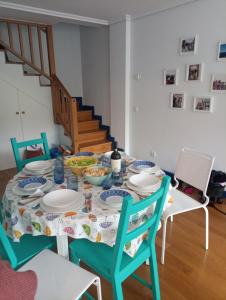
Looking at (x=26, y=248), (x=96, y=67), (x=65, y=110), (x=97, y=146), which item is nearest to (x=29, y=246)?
(x=26, y=248)

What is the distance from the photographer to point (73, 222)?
47.8 inches

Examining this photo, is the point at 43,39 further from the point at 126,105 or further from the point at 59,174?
the point at 59,174

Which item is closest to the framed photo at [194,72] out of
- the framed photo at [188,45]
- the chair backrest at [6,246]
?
→ the framed photo at [188,45]

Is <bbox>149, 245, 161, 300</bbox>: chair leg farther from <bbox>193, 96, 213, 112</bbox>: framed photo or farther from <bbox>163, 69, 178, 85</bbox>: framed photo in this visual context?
<bbox>163, 69, 178, 85</bbox>: framed photo

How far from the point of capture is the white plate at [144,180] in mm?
1498

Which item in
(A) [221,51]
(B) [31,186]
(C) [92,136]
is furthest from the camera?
(C) [92,136]

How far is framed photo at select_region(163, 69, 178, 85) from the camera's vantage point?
3104 mm

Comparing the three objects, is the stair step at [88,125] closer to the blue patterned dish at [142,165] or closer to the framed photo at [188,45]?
the framed photo at [188,45]

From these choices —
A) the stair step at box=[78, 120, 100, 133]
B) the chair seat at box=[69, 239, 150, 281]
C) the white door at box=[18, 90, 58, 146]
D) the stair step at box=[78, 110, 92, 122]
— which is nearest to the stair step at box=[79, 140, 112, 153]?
the stair step at box=[78, 120, 100, 133]

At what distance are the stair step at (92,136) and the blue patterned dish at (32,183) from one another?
100 inches

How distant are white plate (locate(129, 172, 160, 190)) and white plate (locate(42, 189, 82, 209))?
15.6 inches

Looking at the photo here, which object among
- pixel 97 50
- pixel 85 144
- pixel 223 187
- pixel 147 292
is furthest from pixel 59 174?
pixel 97 50

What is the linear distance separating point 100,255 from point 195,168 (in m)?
1.10

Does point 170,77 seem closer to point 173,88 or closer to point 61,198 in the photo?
point 173,88
